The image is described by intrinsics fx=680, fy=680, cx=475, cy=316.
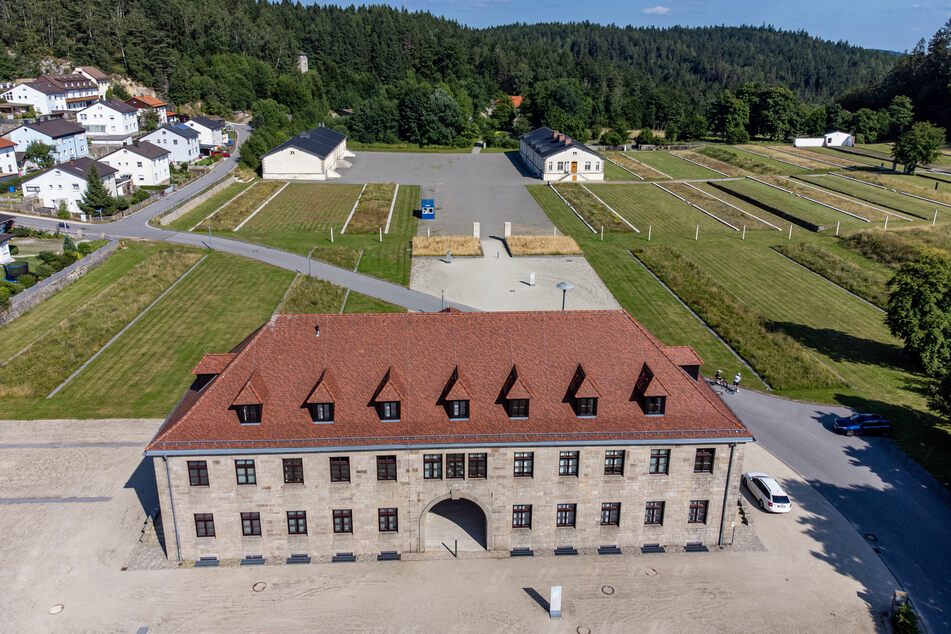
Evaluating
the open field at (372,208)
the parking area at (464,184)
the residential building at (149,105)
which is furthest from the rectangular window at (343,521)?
the residential building at (149,105)

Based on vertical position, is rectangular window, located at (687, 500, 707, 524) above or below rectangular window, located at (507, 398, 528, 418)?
below

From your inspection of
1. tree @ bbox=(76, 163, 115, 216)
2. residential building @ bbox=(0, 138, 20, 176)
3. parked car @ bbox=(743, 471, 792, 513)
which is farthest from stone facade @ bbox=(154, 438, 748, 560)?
residential building @ bbox=(0, 138, 20, 176)

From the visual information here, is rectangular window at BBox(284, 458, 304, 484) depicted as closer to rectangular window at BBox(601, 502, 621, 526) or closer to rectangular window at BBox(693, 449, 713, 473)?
rectangular window at BBox(601, 502, 621, 526)

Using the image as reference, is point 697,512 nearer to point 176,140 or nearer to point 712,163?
point 176,140

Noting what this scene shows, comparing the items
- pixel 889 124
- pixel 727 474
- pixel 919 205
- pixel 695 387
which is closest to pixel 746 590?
pixel 727 474

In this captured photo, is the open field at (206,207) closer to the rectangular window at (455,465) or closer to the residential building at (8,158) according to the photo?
the residential building at (8,158)

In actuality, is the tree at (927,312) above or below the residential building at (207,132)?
below

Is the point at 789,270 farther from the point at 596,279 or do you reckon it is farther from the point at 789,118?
the point at 789,118
